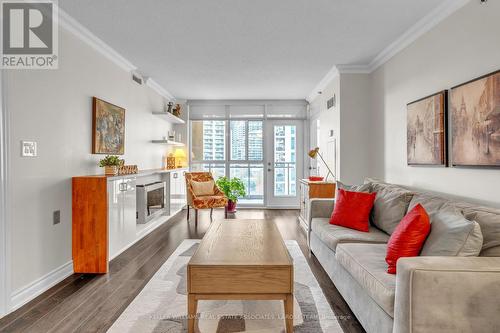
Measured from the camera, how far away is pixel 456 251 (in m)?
1.70

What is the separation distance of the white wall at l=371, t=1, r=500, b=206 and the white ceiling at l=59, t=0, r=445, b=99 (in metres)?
0.29

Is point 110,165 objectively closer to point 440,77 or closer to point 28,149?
point 28,149

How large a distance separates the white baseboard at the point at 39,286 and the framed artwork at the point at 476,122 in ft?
12.2

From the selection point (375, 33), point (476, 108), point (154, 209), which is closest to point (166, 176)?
point (154, 209)

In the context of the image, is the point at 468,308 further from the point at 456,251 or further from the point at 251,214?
the point at 251,214

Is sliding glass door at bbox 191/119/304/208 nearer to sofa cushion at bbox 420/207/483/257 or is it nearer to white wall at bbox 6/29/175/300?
white wall at bbox 6/29/175/300

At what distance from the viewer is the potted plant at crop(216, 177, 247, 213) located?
6527 millimetres

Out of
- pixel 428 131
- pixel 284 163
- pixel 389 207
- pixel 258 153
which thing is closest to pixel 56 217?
pixel 389 207

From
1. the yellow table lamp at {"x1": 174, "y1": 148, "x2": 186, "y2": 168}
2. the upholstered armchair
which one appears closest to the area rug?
the upholstered armchair

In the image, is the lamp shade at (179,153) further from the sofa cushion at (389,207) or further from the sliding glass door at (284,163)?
the sofa cushion at (389,207)

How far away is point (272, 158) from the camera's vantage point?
716cm

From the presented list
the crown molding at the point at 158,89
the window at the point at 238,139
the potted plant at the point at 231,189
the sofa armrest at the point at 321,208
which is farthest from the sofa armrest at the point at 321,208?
the window at the point at 238,139

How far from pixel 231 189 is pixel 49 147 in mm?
4055

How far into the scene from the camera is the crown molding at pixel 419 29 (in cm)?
272
